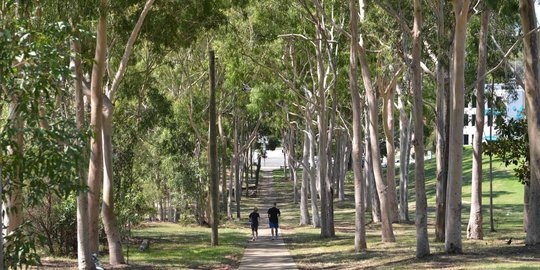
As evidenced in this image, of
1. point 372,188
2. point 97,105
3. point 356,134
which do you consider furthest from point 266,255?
point 372,188

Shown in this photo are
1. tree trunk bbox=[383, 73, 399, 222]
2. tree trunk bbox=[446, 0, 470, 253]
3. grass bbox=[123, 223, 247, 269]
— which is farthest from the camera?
tree trunk bbox=[383, 73, 399, 222]

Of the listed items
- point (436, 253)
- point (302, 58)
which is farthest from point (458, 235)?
point (302, 58)

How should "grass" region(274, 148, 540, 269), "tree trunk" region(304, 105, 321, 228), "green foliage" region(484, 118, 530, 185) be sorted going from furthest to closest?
"tree trunk" region(304, 105, 321, 228) < "green foliage" region(484, 118, 530, 185) < "grass" region(274, 148, 540, 269)

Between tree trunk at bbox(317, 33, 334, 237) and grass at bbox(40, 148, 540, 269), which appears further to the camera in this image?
tree trunk at bbox(317, 33, 334, 237)

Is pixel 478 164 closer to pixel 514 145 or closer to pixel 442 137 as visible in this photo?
pixel 514 145

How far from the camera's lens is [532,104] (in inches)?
795

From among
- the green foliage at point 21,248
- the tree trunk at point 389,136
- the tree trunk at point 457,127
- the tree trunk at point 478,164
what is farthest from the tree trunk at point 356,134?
the green foliage at point 21,248

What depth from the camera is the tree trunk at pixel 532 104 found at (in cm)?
1989

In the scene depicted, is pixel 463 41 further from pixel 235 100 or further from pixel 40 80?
pixel 235 100

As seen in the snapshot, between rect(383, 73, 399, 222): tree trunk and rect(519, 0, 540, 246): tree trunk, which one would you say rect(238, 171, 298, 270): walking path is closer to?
rect(383, 73, 399, 222): tree trunk

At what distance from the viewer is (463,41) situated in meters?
18.8

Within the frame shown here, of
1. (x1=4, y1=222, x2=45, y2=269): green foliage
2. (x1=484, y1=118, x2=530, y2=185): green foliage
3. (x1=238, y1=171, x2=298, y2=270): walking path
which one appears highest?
(x1=484, y1=118, x2=530, y2=185): green foliage

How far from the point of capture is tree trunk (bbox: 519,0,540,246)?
19891mm

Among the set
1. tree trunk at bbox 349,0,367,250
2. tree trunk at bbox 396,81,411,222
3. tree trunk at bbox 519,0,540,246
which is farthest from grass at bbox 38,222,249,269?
tree trunk at bbox 396,81,411,222
